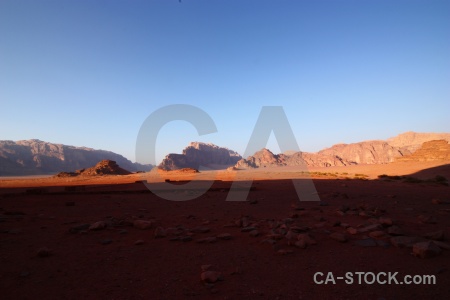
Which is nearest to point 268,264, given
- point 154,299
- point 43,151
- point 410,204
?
point 154,299

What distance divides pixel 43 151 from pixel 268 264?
119 m

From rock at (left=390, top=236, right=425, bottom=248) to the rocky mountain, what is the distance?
87423 millimetres

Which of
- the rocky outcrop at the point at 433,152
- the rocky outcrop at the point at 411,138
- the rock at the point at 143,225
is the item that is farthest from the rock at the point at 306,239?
the rocky outcrop at the point at 411,138

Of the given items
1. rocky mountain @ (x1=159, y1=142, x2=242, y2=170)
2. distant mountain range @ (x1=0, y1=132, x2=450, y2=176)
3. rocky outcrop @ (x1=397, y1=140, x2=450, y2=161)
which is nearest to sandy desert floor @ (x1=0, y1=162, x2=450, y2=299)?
rocky outcrop @ (x1=397, y1=140, x2=450, y2=161)

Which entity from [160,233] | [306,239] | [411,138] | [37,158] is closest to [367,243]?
[306,239]

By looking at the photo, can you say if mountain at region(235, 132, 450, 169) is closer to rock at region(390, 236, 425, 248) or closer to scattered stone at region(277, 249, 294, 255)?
rock at region(390, 236, 425, 248)

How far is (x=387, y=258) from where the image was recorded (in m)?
4.52

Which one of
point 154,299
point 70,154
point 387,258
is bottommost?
point 154,299

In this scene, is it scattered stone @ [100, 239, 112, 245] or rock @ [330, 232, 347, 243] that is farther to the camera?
scattered stone @ [100, 239, 112, 245]

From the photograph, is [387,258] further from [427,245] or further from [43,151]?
[43,151]

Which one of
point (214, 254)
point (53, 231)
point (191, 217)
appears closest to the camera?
point (214, 254)

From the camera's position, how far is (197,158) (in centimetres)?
11169

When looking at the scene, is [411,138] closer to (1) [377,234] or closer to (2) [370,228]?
(2) [370,228]

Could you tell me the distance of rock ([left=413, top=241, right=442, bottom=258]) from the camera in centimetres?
440
